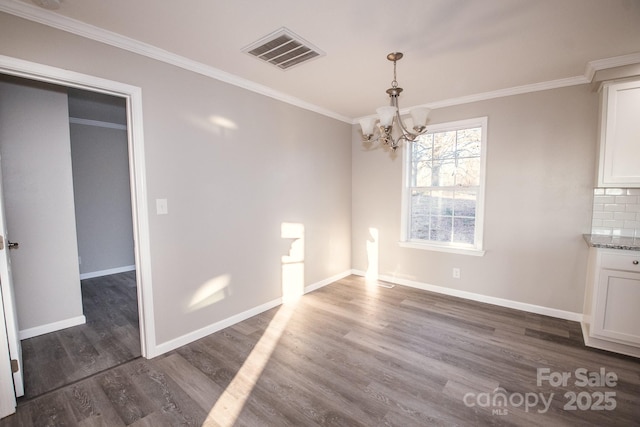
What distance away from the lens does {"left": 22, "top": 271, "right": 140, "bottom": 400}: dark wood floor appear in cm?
225

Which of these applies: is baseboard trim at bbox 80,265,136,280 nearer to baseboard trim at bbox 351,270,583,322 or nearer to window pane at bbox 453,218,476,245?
baseboard trim at bbox 351,270,583,322

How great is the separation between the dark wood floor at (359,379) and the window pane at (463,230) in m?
1.00

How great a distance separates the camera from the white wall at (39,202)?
2.80 meters

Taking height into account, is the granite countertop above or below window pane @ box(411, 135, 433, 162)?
below

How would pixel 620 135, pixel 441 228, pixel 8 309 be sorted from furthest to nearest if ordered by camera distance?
pixel 441 228
pixel 620 135
pixel 8 309

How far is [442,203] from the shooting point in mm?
4012

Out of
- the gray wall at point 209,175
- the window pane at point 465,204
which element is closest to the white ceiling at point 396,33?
the gray wall at point 209,175

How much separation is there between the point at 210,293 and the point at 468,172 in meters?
3.42

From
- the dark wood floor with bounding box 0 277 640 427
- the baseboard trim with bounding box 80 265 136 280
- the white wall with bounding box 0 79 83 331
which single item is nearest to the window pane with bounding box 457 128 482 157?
the dark wood floor with bounding box 0 277 640 427

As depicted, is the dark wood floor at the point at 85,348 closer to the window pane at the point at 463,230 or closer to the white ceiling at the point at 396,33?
the white ceiling at the point at 396,33

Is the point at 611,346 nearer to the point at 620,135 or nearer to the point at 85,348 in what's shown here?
the point at 620,135

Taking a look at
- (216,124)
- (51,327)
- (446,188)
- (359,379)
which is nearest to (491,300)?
(446,188)

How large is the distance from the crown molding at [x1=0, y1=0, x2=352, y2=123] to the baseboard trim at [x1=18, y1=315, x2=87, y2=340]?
2.77 metres

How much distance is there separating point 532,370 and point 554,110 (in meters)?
2.65
